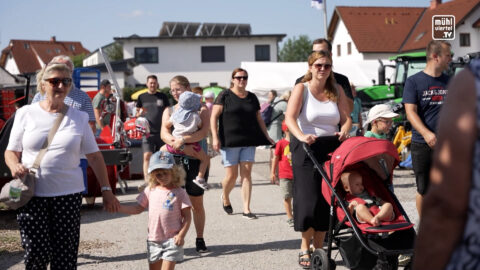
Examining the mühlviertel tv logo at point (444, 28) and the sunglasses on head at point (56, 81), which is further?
the mühlviertel tv logo at point (444, 28)

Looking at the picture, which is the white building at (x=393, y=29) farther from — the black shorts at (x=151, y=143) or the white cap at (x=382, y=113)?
the white cap at (x=382, y=113)

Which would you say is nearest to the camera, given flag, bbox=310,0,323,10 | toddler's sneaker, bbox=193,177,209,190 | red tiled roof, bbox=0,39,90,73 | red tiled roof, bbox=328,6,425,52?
toddler's sneaker, bbox=193,177,209,190

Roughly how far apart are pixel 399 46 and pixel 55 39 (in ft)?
281

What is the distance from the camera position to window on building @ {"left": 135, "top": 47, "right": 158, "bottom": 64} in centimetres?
6150

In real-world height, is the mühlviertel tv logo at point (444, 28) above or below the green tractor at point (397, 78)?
above

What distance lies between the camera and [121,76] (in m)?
56.1

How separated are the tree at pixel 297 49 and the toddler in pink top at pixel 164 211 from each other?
9896 cm

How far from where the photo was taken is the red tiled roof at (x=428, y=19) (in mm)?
47938

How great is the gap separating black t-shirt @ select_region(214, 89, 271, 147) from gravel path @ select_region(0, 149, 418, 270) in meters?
1.10

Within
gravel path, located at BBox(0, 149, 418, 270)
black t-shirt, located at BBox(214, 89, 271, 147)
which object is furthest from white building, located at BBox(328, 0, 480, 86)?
black t-shirt, located at BBox(214, 89, 271, 147)

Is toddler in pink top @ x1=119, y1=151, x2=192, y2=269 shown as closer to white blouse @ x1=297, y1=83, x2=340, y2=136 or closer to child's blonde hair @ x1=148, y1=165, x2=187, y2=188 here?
child's blonde hair @ x1=148, y1=165, x2=187, y2=188

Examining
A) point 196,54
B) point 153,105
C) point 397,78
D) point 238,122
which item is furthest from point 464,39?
point 238,122

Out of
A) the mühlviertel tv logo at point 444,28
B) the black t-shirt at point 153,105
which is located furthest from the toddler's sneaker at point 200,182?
the mühlviertel tv logo at point 444,28

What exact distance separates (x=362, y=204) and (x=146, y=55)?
57908mm
